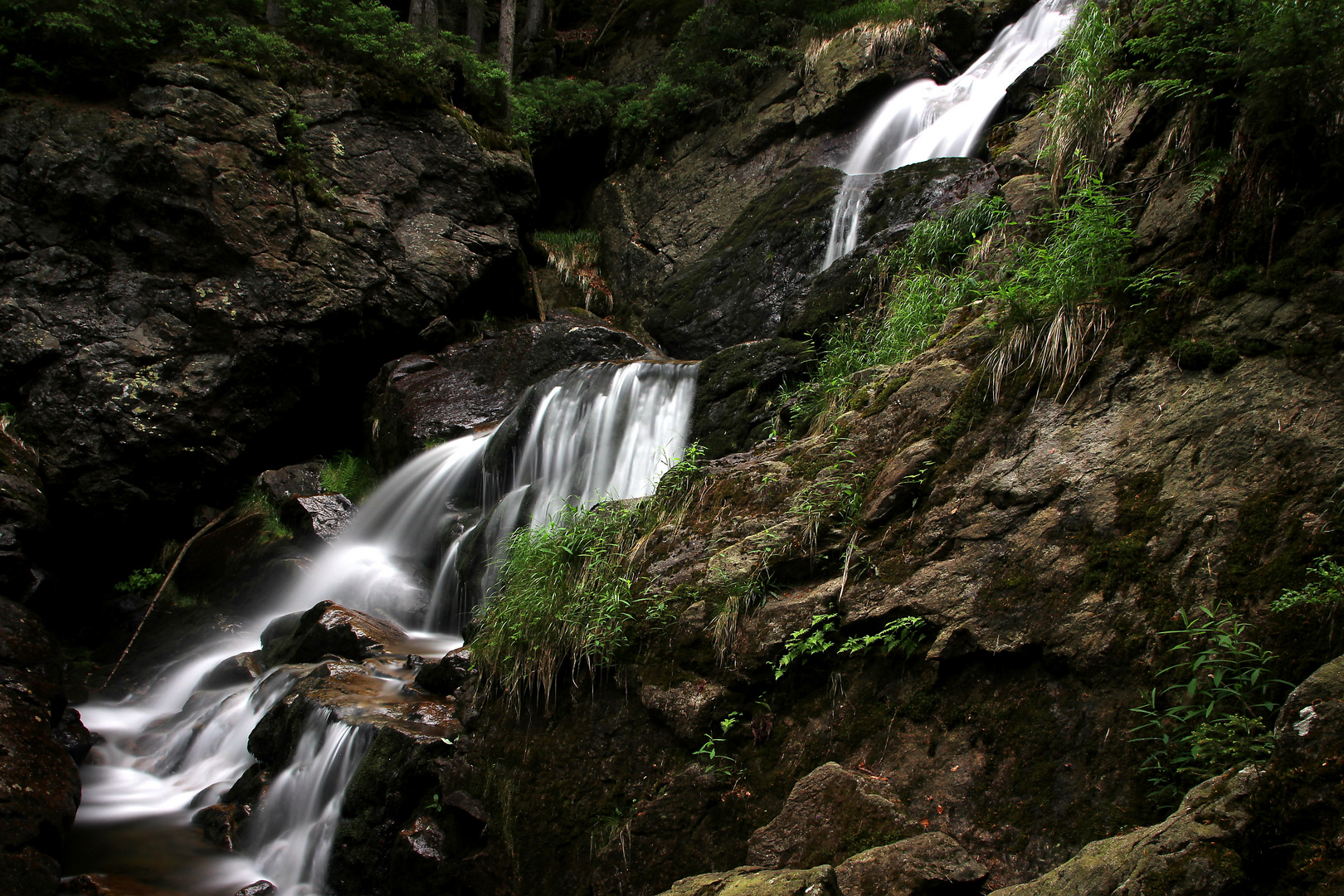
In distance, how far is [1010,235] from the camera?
5.69m

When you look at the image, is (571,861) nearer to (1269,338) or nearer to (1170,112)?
(1269,338)

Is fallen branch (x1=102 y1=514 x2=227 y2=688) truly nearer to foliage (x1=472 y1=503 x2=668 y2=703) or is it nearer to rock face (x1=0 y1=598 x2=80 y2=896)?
Result: rock face (x1=0 y1=598 x2=80 y2=896)

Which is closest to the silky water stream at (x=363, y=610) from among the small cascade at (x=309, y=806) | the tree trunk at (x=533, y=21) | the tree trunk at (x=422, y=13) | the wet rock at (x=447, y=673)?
the small cascade at (x=309, y=806)

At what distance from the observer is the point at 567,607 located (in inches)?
185

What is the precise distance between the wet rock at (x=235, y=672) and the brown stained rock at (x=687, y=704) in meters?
5.42

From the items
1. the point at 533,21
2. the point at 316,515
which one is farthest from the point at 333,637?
the point at 533,21

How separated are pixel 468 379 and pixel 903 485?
30.5 feet

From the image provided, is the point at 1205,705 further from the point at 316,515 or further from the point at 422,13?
the point at 422,13

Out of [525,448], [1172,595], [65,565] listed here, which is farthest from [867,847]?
[65,565]

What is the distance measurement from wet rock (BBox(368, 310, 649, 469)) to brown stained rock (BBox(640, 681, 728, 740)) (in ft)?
26.3

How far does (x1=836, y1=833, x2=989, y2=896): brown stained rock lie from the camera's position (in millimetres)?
2543

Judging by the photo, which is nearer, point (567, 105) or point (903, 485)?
point (903, 485)

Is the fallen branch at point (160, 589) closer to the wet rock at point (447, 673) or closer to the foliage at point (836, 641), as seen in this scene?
the wet rock at point (447, 673)

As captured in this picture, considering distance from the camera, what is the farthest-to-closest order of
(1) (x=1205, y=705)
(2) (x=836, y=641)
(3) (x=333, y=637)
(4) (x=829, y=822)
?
(3) (x=333, y=637) → (2) (x=836, y=641) → (4) (x=829, y=822) → (1) (x=1205, y=705)
